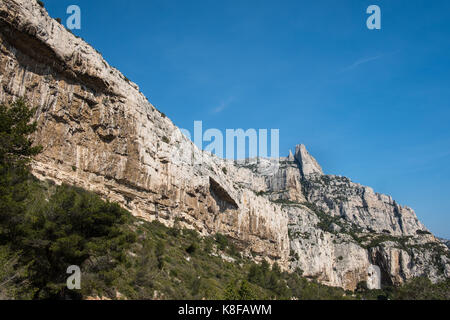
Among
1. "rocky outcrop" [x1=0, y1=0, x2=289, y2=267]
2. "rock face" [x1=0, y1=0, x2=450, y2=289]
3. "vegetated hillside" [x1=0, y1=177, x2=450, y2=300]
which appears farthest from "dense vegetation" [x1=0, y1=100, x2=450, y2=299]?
"rock face" [x1=0, y1=0, x2=450, y2=289]

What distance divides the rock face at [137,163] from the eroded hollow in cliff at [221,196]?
0.17 metres

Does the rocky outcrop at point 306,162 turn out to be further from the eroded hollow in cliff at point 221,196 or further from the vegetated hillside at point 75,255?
the vegetated hillside at point 75,255

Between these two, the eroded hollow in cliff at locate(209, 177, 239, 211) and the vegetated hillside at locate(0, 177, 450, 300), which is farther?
the eroded hollow in cliff at locate(209, 177, 239, 211)

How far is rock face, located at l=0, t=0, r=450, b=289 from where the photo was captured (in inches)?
1037

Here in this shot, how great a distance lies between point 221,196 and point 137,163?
2045 centimetres

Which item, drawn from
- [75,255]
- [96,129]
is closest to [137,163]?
[96,129]

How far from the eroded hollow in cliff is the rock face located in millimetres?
171

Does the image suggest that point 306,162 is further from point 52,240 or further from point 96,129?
point 52,240

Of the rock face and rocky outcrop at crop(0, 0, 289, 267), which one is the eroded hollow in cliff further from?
rocky outcrop at crop(0, 0, 289, 267)

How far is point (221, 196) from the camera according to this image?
5247cm

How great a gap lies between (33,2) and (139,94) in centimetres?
1446

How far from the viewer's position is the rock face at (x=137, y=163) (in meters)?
26.3

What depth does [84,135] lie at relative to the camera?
3114 cm

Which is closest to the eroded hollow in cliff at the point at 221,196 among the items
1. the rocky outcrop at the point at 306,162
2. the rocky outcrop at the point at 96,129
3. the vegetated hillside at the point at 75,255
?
the rocky outcrop at the point at 96,129
